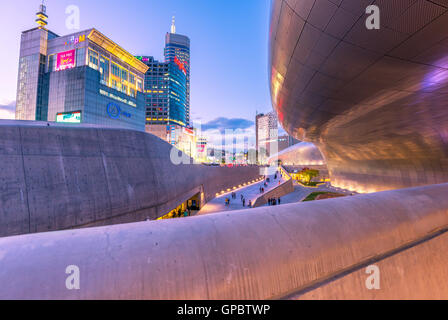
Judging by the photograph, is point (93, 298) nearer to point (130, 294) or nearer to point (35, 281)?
point (130, 294)

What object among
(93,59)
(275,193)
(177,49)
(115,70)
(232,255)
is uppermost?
(177,49)

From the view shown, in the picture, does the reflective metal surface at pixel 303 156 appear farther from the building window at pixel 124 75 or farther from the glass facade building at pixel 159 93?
the building window at pixel 124 75

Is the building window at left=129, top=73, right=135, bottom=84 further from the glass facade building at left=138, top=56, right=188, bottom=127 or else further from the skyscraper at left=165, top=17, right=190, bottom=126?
the skyscraper at left=165, top=17, right=190, bottom=126

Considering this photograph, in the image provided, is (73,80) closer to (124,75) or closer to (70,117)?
(70,117)

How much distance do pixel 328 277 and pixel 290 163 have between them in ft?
311

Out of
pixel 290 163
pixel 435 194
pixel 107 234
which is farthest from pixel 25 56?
pixel 290 163

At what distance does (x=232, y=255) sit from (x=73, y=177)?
9668 mm

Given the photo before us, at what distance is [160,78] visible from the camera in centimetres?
11119

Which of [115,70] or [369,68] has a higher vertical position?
[115,70]

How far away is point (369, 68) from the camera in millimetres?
7395

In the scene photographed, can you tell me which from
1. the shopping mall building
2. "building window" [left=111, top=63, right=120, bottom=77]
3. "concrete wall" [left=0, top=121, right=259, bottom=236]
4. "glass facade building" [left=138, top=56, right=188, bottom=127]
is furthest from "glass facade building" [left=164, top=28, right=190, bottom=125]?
"concrete wall" [left=0, top=121, right=259, bottom=236]

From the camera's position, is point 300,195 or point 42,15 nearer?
point 300,195

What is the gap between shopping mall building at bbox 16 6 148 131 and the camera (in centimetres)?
5291

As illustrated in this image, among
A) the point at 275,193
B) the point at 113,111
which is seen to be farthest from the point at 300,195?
the point at 113,111
